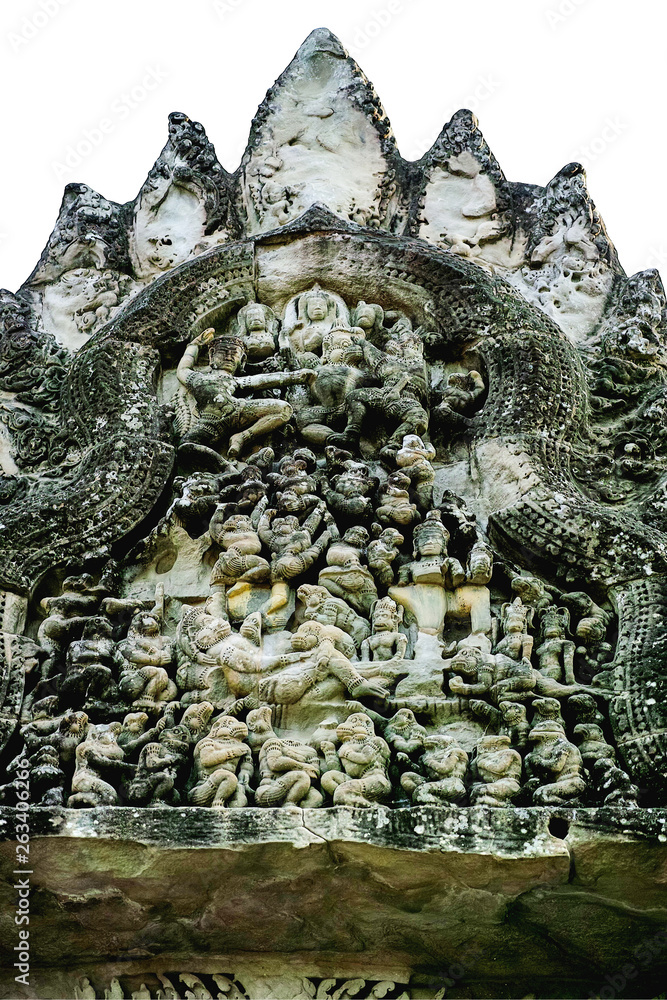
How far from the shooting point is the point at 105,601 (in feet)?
20.4

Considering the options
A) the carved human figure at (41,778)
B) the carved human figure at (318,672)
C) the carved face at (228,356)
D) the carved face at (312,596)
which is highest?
the carved face at (228,356)

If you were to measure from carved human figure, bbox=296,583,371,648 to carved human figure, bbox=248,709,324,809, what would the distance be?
24.4 inches

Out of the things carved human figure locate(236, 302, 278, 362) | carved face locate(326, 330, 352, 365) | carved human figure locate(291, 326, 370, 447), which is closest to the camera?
carved human figure locate(291, 326, 370, 447)

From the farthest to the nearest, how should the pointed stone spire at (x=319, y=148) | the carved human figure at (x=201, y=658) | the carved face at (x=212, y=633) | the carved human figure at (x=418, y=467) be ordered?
1. the pointed stone spire at (x=319, y=148)
2. the carved human figure at (x=418, y=467)
3. the carved face at (x=212, y=633)
4. the carved human figure at (x=201, y=658)

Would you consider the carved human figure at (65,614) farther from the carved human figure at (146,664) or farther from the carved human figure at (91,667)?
the carved human figure at (146,664)

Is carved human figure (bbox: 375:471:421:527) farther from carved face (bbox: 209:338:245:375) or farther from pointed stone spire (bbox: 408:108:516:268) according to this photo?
pointed stone spire (bbox: 408:108:516:268)

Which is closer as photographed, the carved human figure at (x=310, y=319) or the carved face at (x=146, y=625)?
the carved face at (x=146, y=625)

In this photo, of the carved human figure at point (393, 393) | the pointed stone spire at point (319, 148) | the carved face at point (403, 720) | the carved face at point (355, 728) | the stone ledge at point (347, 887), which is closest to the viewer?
the stone ledge at point (347, 887)

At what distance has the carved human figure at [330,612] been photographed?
5.86 metres

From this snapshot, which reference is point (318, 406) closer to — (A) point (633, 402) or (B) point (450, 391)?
(B) point (450, 391)

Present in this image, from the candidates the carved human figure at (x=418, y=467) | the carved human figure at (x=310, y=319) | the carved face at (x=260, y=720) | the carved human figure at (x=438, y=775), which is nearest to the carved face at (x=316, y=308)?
the carved human figure at (x=310, y=319)

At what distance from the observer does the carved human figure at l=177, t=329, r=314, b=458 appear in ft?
22.7

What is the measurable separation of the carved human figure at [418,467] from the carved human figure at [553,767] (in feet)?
4.90

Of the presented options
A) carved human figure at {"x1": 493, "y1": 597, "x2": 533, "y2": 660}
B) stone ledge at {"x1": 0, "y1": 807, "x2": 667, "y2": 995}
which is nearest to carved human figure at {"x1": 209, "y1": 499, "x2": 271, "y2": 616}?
carved human figure at {"x1": 493, "y1": 597, "x2": 533, "y2": 660}
